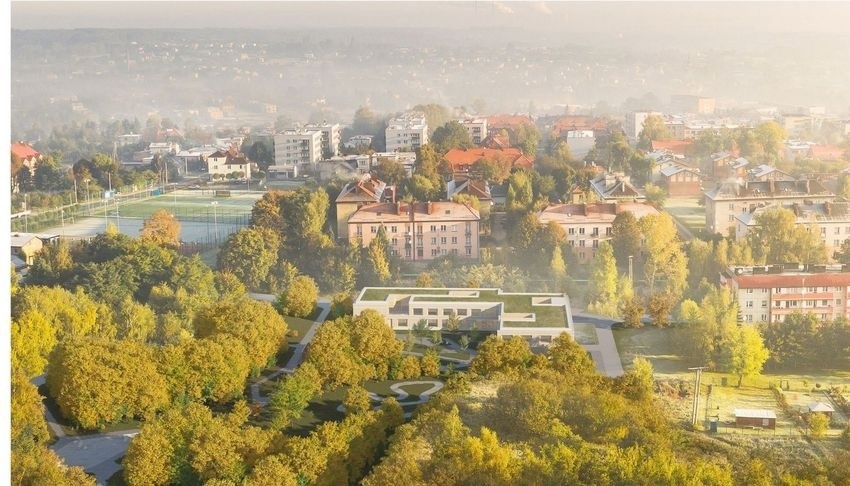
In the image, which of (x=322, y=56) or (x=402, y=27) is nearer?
(x=402, y=27)

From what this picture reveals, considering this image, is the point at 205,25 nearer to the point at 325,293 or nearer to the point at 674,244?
the point at 325,293

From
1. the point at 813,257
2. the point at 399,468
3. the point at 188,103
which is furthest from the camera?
the point at 188,103

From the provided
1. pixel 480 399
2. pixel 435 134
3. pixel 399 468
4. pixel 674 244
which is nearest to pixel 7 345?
pixel 399 468

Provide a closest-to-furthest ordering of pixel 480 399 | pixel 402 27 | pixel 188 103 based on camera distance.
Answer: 1. pixel 480 399
2. pixel 402 27
3. pixel 188 103

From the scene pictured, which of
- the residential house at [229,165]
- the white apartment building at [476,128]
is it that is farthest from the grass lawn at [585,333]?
the residential house at [229,165]

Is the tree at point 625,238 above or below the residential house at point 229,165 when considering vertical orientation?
below

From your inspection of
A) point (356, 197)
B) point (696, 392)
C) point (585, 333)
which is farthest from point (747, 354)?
point (356, 197)

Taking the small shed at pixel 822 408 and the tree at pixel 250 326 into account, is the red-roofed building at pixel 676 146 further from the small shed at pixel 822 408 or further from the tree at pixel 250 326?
the tree at pixel 250 326
